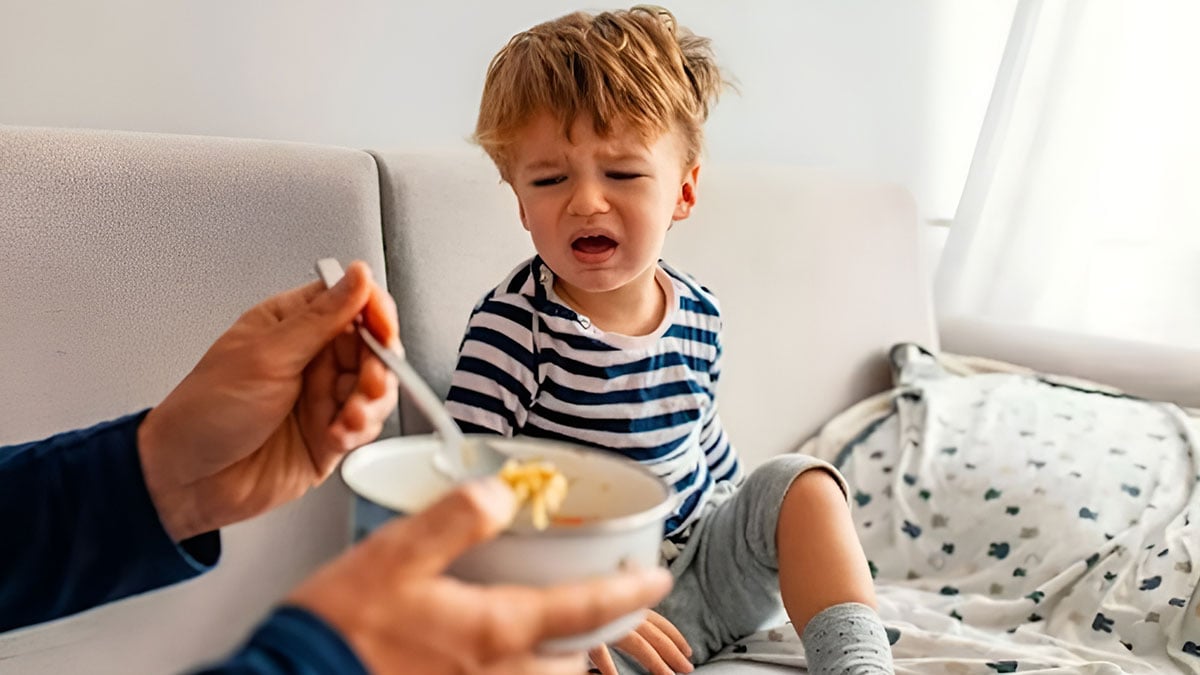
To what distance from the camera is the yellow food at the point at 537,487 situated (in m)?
0.49

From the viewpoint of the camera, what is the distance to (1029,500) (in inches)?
54.3

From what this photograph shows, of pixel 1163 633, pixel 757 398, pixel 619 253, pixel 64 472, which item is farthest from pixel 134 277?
pixel 1163 633

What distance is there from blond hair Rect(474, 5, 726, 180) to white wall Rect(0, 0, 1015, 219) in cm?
23

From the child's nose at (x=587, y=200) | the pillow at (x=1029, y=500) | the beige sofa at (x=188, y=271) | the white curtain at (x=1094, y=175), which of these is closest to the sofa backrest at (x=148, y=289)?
the beige sofa at (x=188, y=271)

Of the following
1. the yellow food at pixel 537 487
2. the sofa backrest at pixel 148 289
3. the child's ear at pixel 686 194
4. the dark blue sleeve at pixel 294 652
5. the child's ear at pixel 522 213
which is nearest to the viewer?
the dark blue sleeve at pixel 294 652

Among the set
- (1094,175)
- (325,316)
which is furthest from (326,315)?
(1094,175)

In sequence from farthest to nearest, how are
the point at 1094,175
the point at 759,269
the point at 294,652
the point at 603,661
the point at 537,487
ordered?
the point at 1094,175, the point at 759,269, the point at 603,661, the point at 537,487, the point at 294,652

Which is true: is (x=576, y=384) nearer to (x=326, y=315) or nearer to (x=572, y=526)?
(x=326, y=315)

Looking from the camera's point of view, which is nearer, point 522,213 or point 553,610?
point 553,610

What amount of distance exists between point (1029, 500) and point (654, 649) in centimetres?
61

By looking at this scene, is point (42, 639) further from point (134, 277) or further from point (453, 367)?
point (453, 367)

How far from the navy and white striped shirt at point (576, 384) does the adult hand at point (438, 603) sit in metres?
0.64

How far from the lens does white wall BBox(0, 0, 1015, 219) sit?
1114 mm

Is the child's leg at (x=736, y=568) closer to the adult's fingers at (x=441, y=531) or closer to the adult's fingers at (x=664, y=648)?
the adult's fingers at (x=664, y=648)
